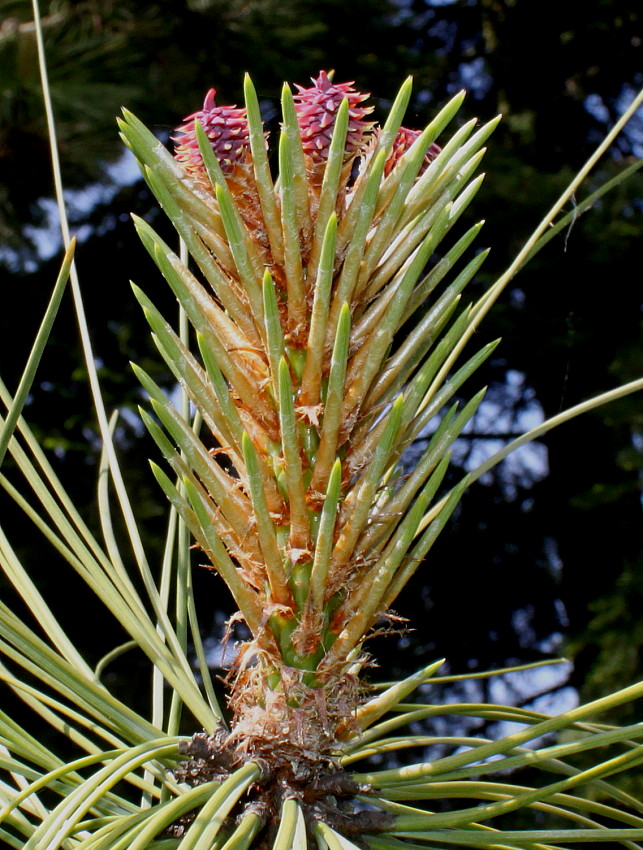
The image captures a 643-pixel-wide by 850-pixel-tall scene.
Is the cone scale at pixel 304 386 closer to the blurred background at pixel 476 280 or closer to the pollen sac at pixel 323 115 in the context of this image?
the pollen sac at pixel 323 115

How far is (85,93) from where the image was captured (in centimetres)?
138

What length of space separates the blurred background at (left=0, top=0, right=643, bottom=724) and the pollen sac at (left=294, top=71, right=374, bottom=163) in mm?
1147

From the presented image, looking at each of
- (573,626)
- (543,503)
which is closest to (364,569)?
(573,626)

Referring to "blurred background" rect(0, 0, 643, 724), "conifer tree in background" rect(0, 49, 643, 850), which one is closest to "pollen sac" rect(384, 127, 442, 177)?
"conifer tree in background" rect(0, 49, 643, 850)

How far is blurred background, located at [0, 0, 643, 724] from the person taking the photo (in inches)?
59.2

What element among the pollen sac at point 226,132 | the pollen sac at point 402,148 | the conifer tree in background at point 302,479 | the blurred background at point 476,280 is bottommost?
the conifer tree in background at point 302,479

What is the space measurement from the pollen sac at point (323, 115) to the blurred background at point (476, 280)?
3.76 feet

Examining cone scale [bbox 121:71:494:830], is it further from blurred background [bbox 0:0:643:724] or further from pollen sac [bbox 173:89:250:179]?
blurred background [bbox 0:0:643:724]

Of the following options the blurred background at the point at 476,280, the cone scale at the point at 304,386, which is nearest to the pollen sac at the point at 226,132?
the cone scale at the point at 304,386

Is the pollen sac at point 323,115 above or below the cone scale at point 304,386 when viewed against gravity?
above

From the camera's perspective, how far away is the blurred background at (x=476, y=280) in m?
1.50

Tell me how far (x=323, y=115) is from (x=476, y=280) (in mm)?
1399

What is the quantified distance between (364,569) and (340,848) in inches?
4.2

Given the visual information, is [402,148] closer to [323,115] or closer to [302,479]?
[323,115]
